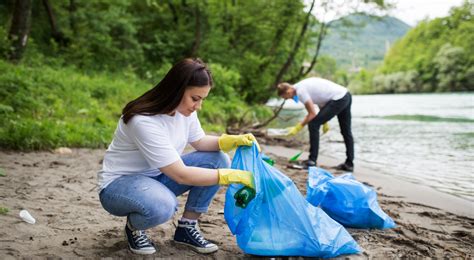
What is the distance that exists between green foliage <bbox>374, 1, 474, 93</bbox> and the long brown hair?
35.2m

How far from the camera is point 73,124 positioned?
→ 244 inches

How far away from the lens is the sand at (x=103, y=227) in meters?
2.38

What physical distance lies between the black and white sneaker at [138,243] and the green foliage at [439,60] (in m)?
35.4

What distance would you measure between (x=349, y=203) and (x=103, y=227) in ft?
5.26

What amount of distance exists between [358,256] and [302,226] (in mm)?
408

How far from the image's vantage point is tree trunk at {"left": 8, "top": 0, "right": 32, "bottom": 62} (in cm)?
884

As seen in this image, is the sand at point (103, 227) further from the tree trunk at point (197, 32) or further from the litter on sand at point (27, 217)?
the tree trunk at point (197, 32)

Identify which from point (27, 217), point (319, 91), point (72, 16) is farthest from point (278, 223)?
point (72, 16)

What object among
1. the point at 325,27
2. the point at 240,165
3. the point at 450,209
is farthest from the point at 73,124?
the point at 325,27

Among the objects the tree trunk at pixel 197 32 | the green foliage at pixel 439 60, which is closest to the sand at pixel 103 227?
the tree trunk at pixel 197 32

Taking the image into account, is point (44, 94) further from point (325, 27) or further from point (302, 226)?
point (325, 27)

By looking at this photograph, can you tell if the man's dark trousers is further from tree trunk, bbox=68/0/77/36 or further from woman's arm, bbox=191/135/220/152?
tree trunk, bbox=68/0/77/36

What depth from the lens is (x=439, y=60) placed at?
45.7 m

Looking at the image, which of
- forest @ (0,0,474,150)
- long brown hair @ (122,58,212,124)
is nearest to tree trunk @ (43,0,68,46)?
forest @ (0,0,474,150)
